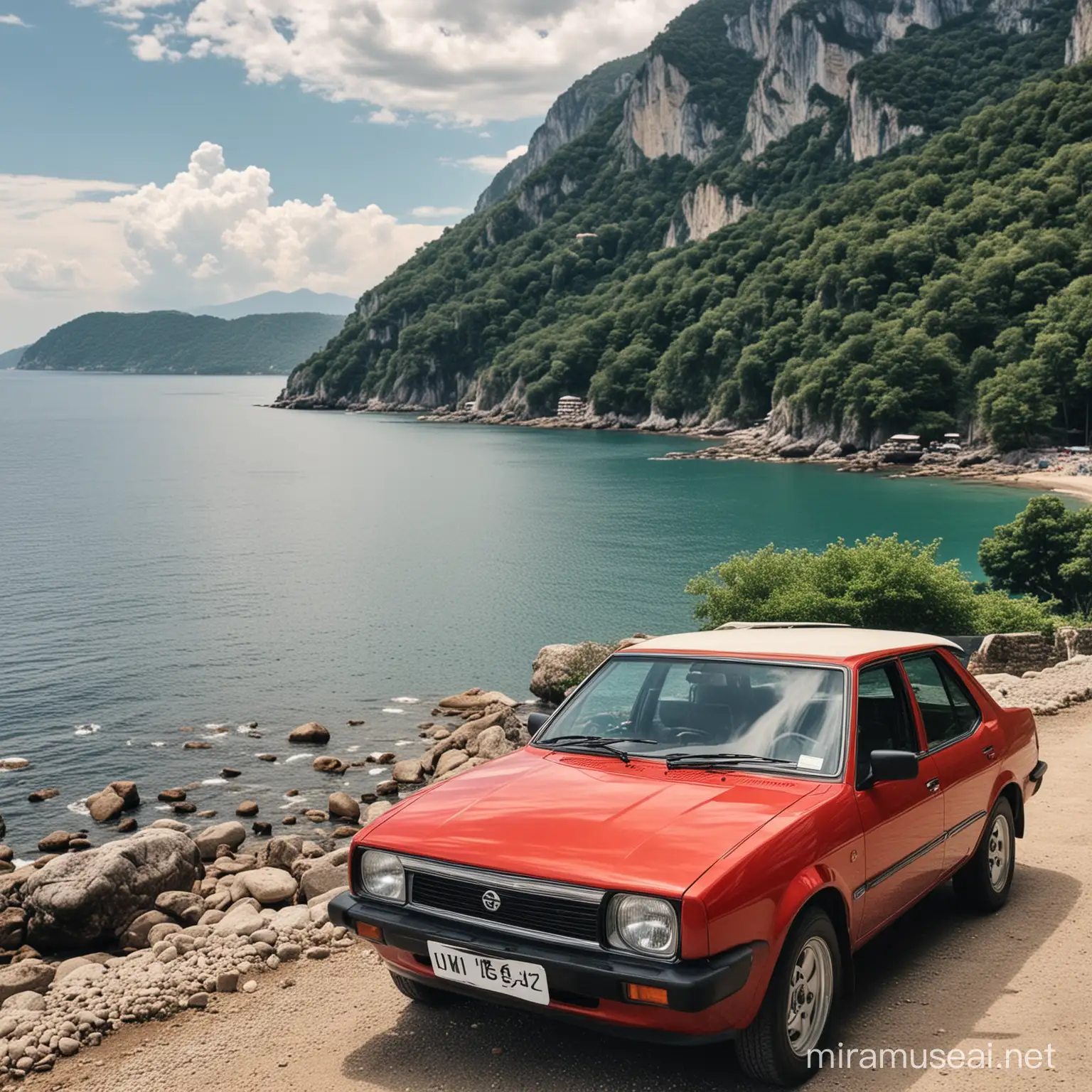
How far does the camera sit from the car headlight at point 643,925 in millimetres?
4238

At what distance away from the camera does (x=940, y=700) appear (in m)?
6.59

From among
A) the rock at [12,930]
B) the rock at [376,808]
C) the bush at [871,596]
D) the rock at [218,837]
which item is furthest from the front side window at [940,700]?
the bush at [871,596]

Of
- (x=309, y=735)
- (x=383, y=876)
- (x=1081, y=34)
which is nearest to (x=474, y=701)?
(x=309, y=735)

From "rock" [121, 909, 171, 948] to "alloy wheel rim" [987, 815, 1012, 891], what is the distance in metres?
8.03

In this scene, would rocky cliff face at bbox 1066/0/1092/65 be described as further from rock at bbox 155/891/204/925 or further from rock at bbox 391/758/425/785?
rock at bbox 155/891/204/925

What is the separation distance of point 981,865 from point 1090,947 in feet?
2.46

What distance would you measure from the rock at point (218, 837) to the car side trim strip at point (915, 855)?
42.4 feet

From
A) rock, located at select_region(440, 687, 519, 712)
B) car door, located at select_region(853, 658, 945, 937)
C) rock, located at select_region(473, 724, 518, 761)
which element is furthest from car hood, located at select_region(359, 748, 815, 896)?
rock, located at select_region(440, 687, 519, 712)

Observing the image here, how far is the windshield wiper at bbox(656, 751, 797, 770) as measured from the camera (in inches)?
210

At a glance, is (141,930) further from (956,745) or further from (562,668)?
(562,668)

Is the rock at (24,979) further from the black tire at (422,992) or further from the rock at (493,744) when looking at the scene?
the rock at (493,744)

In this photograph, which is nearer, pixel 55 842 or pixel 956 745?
pixel 956 745

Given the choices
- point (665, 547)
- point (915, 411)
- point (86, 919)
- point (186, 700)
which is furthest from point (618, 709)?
point (915, 411)

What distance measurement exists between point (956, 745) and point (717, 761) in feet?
6.61
